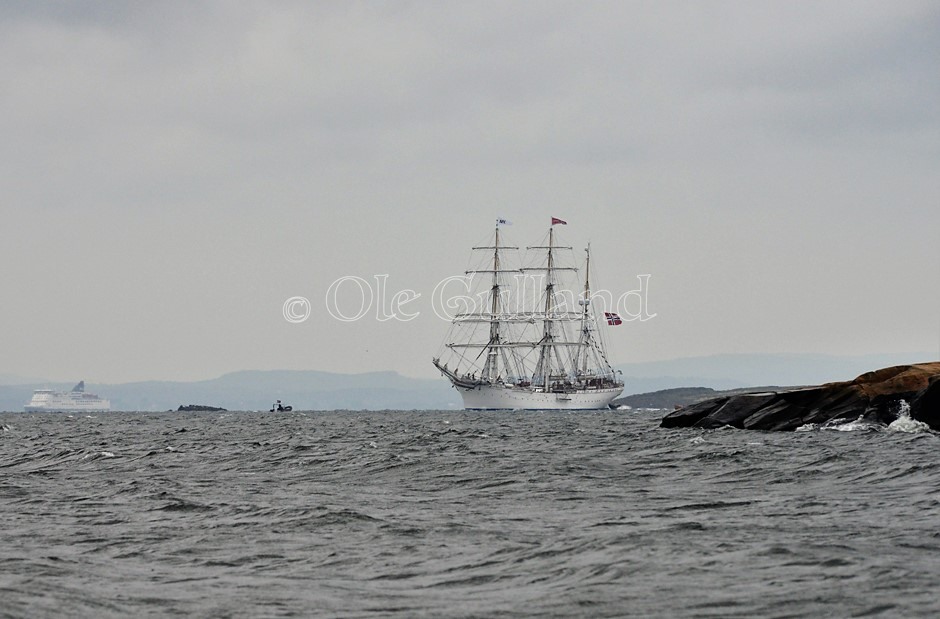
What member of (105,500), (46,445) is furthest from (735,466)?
(46,445)

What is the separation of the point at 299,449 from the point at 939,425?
2561 cm

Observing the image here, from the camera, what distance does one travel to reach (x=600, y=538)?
16.1m

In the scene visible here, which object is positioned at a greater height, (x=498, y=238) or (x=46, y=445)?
(x=498, y=238)

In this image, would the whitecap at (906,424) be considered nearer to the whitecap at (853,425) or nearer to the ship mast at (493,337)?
the whitecap at (853,425)

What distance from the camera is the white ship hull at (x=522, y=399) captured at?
18350 centimetres

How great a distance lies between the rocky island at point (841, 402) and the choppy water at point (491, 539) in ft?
67.4

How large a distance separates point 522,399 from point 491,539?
16735 cm

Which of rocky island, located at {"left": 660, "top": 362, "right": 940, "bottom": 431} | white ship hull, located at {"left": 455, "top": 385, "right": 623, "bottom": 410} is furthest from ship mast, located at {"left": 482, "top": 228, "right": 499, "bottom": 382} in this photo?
rocky island, located at {"left": 660, "top": 362, "right": 940, "bottom": 431}

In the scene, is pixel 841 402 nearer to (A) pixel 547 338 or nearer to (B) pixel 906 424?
(B) pixel 906 424

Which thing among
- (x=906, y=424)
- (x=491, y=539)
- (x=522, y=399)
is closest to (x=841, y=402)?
(x=906, y=424)

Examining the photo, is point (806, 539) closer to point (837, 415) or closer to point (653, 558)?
point (653, 558)

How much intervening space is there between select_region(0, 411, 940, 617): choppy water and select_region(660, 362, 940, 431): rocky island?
20537mm

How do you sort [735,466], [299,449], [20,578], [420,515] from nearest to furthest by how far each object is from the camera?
[20,578]
[420,515]
[735,466]
[299,449]

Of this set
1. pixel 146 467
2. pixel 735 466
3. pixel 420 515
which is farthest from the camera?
pixel 146 467
